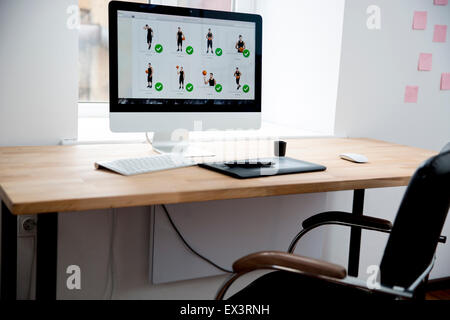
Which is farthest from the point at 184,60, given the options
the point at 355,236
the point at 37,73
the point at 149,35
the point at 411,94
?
the point at 411,94

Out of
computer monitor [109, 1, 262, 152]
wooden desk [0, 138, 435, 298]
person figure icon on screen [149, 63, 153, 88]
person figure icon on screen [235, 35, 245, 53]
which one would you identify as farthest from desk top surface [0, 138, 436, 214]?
person figure icon on screen [235, 35, 245, 53]

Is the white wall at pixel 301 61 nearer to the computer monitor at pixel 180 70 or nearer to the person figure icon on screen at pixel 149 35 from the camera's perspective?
the computer monitor at pixel 180 70

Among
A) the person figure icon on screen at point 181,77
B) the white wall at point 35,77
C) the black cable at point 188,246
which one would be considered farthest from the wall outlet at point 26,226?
the person figure icon on screen at point 181,77

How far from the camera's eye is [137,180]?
4.32ft

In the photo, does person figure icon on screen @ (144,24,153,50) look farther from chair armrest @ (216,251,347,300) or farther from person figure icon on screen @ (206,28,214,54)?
chair armrest @ (216,251,347,300)

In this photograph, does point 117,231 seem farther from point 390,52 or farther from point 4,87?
point 390,52

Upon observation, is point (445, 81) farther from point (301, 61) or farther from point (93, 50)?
point (93, 50)

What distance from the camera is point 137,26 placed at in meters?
1.59

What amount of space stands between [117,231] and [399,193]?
145 cm

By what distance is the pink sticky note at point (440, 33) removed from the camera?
2.45m

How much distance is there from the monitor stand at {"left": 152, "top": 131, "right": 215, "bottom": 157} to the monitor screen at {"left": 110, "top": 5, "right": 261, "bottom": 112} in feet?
0.39

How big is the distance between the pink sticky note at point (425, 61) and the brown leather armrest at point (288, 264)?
1.75m

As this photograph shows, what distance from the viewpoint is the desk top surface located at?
3.70 ft
